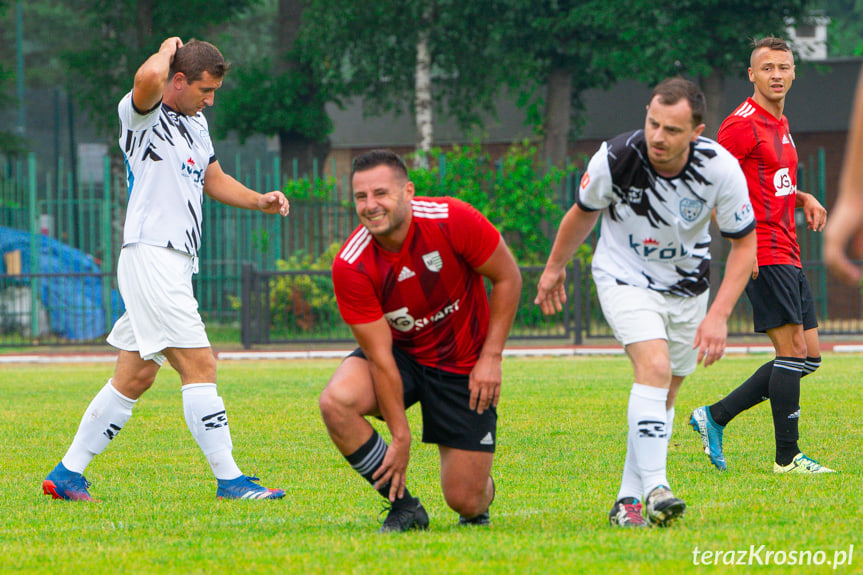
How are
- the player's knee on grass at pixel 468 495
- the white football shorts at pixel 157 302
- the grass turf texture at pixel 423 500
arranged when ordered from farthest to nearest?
1. the white football shorts at pixel 157 302
2. the player's knee on grass at pixel 468 495
3. the grass turf texture at pixel 423 500

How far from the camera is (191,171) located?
620cm

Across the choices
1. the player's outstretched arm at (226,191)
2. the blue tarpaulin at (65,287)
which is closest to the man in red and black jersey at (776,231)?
the player's outstretched arm at (226,191)

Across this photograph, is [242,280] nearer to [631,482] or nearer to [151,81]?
[151,81]

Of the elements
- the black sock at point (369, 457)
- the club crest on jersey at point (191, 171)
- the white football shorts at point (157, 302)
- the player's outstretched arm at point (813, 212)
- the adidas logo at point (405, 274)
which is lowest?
the black sock at point (369, 457)

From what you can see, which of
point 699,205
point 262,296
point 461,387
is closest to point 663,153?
point 699,205

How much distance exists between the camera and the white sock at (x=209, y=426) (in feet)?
19.7

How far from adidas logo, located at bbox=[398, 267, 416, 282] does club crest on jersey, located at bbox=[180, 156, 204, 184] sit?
1.82 meters

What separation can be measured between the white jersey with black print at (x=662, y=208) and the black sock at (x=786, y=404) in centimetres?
179

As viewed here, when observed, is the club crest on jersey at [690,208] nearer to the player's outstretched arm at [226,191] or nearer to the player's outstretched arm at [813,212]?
the player's outstretched arm at [813,212]

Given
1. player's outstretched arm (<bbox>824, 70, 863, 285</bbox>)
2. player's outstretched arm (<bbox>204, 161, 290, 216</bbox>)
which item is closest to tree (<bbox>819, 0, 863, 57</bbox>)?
player's outstretched arm (<bbox>204, 161, 290, 216</bbox>)

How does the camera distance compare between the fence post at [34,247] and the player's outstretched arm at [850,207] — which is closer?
the player's outstretched arm at [850,207]

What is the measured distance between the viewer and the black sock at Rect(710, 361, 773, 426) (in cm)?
697

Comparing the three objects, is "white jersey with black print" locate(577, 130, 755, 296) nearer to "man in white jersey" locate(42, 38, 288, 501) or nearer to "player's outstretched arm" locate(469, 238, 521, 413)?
"player's outstretched arm" locate(469, 238, 521, 413)

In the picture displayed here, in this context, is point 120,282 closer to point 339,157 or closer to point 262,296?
point 262,296
